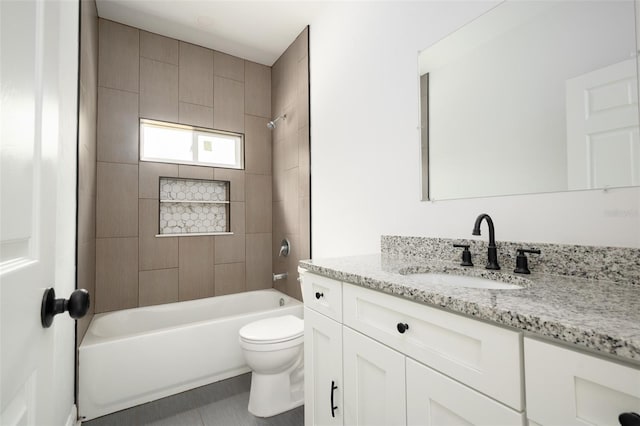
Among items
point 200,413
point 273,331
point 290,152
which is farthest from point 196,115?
point 200,413

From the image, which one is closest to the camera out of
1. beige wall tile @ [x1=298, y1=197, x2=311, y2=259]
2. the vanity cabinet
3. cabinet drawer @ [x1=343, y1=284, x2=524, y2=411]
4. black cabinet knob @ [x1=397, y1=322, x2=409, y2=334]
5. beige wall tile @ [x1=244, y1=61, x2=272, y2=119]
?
the vanity cabinet

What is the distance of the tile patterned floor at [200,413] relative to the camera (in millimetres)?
1751

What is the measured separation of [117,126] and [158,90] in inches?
19.8

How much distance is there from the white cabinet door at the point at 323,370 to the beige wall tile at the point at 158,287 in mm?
1935

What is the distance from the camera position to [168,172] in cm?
279

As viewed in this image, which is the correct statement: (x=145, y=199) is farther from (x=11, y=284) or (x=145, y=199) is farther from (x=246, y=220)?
(x=11, y=284)

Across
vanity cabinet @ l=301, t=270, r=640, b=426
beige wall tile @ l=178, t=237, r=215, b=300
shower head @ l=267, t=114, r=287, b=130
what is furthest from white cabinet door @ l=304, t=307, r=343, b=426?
shower head @ l=267, t=114, r=287, b=130

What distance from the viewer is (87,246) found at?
2080 mm

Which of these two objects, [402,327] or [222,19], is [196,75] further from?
[402,327]

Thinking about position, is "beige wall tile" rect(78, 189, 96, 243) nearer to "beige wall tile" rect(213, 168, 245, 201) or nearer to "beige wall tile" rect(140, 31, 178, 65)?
"beige wall tile" rect(213, 168, 245, 201)

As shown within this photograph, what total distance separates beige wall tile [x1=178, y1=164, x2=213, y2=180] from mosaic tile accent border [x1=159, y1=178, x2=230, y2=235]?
0.25 ft

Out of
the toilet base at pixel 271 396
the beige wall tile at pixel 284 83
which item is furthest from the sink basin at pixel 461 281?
the beige wall tile at pixel 284 83

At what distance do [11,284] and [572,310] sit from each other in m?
0.99

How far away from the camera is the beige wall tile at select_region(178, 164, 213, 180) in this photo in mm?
2846
